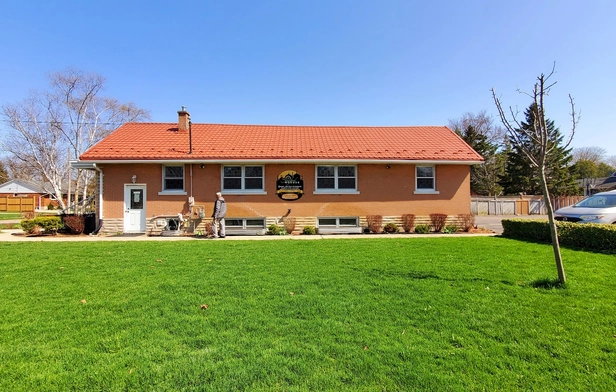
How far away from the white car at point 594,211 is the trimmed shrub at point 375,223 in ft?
22.0

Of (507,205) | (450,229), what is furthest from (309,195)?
(507,205)

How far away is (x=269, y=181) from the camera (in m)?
14.0

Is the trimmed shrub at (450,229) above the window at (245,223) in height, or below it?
below

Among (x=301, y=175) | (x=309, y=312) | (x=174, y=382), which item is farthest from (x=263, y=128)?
(x=174, y=382)

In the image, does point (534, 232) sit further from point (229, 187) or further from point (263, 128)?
point (263, 128)

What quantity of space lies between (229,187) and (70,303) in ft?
31.5

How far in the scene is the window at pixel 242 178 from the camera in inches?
549

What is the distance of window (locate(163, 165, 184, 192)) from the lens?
13.7 m

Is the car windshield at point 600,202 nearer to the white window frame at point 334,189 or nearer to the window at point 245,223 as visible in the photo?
the white window frame at point 334,189

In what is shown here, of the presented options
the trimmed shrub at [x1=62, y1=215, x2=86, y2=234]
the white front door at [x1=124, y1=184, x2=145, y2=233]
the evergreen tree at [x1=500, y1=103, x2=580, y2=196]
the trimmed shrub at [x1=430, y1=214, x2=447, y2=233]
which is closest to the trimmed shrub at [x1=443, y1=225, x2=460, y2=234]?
the trimmed shrub at [x1=430, y1=214, x2=447, y2=233]

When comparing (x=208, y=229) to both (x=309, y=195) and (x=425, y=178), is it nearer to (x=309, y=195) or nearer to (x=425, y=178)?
(x=309, y=195)

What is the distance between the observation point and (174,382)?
8.68 feet

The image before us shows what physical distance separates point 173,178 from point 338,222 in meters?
7.69

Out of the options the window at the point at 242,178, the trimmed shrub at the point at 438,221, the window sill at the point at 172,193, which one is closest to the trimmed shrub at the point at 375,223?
the trimmed shrub at the point at 438,221
